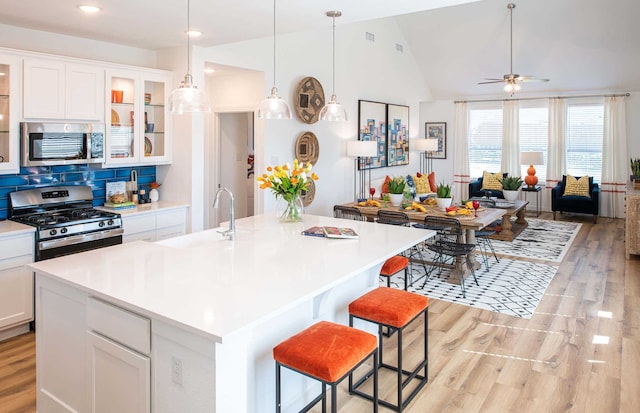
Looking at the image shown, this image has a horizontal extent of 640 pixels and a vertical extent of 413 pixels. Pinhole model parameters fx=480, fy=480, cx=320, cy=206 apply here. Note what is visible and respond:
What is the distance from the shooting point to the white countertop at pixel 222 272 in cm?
197

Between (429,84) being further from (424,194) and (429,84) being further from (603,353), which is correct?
(603,353)

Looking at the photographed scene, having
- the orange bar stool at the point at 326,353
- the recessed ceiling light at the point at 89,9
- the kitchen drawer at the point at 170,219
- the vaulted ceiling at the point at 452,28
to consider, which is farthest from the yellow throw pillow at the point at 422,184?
the orange bar stool at the point at 326,353

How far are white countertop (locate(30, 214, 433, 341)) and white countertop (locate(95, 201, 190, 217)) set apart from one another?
1.52 m

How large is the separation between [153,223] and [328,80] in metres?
3.80

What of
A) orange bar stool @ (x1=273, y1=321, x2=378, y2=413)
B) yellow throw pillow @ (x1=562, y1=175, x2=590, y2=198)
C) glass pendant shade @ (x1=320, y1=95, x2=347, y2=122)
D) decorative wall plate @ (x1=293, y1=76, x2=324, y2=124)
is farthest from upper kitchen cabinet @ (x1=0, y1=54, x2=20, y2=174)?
yellow throw pillow @ (x1=562, y1=175, x2=590, y2=198)

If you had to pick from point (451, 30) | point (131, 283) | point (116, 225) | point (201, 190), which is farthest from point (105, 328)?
point (451, 30)

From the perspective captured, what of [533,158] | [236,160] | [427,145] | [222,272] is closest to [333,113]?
[222,272]

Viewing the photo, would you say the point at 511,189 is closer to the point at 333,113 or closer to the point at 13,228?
the point at 333,113

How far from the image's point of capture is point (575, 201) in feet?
31.4

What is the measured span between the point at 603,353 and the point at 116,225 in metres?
4.23

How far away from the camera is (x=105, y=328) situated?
2.27 meters

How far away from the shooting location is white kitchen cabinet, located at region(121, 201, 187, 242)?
15.3ft

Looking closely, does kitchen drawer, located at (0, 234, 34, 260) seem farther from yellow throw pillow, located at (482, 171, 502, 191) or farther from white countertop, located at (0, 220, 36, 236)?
yellow throw pillow, located at (482, 171, 502, 191)

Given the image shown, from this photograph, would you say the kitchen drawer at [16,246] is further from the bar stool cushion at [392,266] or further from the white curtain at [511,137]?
the white curtain at [511,137]
